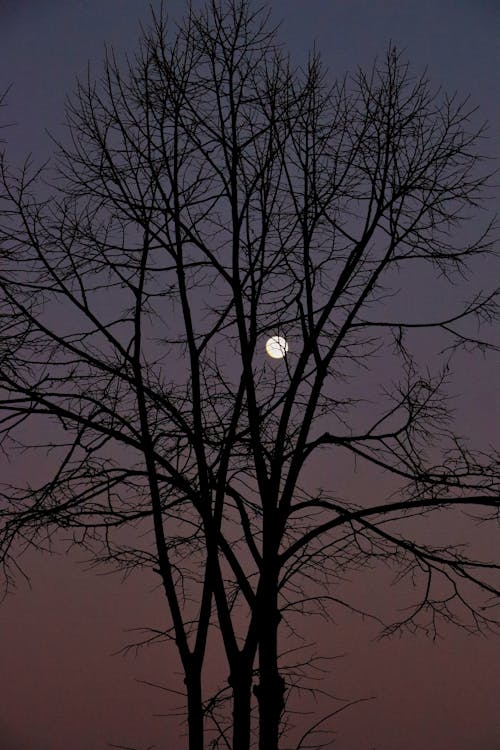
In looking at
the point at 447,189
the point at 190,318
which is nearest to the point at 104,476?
the point at 190,318

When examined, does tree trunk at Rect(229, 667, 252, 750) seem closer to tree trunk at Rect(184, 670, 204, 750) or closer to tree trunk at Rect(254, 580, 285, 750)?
tree trunk at Rect(254, 580, 285, 750)

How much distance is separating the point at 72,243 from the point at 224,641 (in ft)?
10.7

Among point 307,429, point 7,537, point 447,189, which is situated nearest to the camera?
point 7,537

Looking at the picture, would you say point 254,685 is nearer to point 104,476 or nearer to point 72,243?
point 104,476

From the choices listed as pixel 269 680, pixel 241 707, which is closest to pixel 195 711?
pixel 241 707

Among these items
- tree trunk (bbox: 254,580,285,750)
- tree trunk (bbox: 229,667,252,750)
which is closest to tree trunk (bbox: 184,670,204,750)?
tree trunk (bbox: 229,667,252,750)

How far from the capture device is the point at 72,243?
25.2 ft

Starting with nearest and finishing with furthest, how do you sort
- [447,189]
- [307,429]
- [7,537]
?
[7,537] → [307,429] → [447,189]

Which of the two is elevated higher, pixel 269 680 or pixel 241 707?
pixel 269 680

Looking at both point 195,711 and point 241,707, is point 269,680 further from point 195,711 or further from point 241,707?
point 195,711

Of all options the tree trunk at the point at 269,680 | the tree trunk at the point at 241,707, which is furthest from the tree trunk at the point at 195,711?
the tree trunk at the point at 269,680

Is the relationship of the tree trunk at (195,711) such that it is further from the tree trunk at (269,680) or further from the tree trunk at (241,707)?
the tree trunk at (269,680)

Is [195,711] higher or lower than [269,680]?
lower

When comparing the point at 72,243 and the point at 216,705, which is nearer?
the point at 216,705
